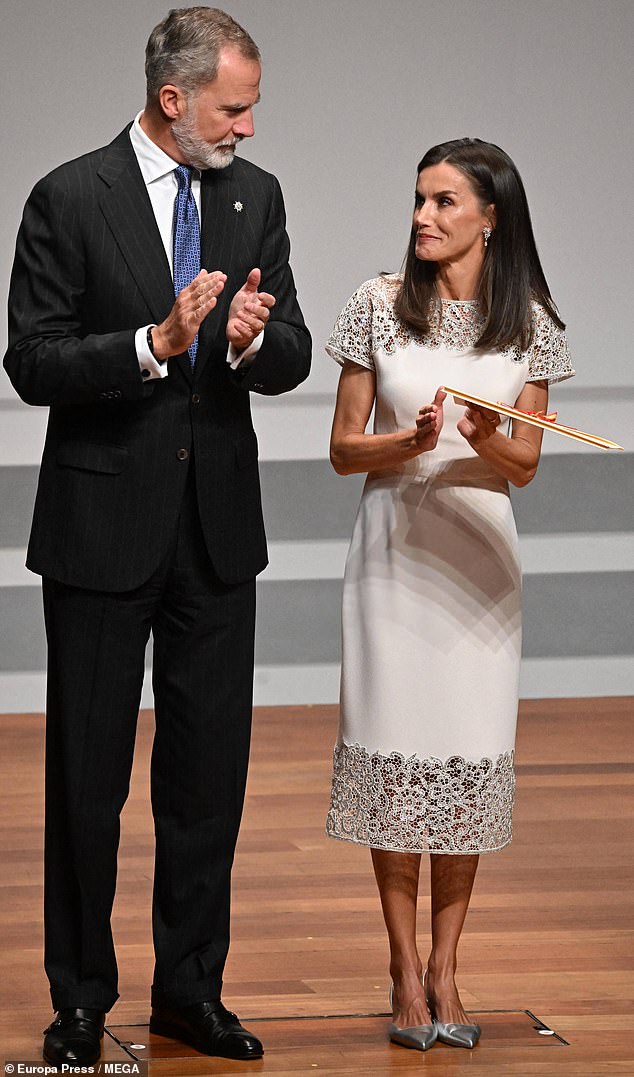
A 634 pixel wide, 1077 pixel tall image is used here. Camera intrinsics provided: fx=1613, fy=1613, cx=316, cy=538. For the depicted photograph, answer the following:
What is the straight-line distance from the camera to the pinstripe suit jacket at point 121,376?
99.2 inches

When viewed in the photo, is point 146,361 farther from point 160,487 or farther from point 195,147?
point 195,147

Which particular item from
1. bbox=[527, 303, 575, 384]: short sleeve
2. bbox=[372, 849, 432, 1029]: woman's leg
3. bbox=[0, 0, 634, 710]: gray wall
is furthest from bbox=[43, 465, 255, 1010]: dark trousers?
bbox=[0, 0, 634, 710]: gray wall

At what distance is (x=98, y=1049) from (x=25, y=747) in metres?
2.68

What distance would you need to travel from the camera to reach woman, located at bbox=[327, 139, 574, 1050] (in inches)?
108

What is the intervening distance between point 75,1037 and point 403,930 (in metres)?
0.59

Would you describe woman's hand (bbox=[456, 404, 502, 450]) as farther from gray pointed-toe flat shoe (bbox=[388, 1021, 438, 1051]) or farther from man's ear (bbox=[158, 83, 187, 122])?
gray pointed-toe flat shoe (bbox=[388, 1021, 438, 1051])

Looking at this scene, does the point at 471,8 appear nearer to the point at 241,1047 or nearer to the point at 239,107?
the point at 239,107

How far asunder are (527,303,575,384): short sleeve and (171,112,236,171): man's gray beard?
621 mm

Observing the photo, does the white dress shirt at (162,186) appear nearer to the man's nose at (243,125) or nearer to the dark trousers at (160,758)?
the man's nose at (243,125)

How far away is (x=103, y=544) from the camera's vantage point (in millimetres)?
2588

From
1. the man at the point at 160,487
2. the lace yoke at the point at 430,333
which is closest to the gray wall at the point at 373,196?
the lace yoke at the point at 430,333

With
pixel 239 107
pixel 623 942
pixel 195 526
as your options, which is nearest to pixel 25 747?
pixel 623 942

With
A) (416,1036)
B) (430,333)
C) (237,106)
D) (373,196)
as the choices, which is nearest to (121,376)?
(237,106)

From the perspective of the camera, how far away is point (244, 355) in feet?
8.45
